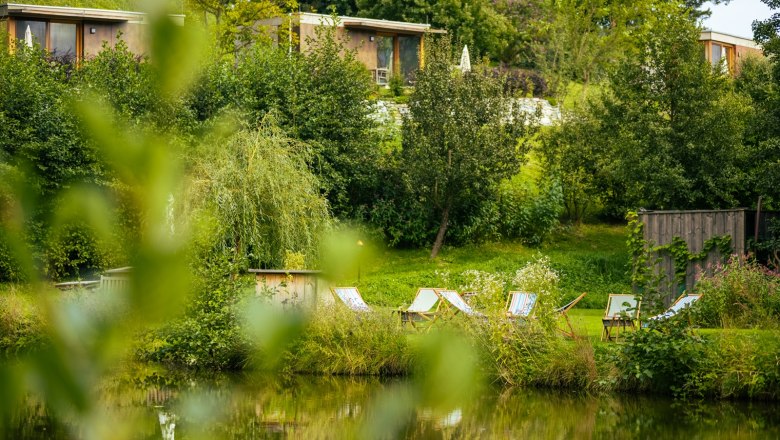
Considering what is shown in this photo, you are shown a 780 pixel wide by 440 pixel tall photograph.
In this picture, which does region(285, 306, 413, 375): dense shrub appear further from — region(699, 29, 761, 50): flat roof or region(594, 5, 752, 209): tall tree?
region(699, 29, 761, 50): flat roof

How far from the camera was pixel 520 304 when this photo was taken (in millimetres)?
13469

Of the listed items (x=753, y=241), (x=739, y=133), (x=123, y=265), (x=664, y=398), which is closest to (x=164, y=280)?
(x=123, y=265)

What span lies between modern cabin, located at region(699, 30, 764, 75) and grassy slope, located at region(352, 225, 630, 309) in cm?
1660

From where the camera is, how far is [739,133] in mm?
21125

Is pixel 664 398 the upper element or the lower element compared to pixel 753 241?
lower

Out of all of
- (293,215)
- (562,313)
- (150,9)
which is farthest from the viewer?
(293,215)

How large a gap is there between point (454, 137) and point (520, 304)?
31.0 feet

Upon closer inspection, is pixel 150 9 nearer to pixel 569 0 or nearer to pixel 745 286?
pixel 745 286

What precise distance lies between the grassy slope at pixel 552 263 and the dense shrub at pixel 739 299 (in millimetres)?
6356

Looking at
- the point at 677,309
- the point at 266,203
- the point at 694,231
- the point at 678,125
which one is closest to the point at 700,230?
the point at 694,231

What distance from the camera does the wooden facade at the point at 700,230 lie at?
16.8m

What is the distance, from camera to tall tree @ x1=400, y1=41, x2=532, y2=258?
2275 centimetres

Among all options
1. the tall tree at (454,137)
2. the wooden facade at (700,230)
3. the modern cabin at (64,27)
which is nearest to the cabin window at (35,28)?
the modern cabin at (64,27)

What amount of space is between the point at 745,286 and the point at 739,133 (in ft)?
27.6
